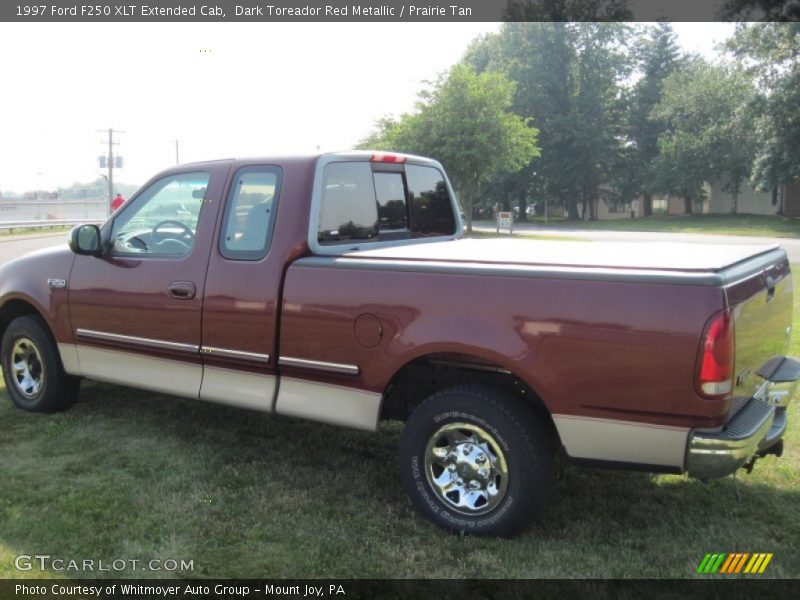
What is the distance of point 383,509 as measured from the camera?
162 inches

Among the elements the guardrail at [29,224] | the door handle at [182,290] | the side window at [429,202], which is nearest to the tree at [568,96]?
the guardrail at [29,224]

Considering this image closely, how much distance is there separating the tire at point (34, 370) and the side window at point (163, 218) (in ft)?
3.36

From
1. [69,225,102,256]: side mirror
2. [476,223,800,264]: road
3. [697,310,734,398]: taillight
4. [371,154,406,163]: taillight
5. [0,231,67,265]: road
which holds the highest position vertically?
[371,154,406,163]: taillight

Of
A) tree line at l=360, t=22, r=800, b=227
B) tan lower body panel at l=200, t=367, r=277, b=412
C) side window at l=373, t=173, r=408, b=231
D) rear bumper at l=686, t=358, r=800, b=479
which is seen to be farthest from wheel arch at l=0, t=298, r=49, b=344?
tree line at l=360, t=22, r=800, b=227

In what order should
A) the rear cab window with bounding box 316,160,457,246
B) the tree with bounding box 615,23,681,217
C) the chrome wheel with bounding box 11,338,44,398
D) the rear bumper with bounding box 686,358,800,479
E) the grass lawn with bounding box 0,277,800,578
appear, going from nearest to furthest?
the rear bumper with bounding box 686,358,800,479, the grass lawn with bounding box 0,277,800,578, the rear cab window with bounding box 316,160,457,246, the chrome wheel with bounding box 11,338,44,398, the tree with bounding box 615,23,681,217

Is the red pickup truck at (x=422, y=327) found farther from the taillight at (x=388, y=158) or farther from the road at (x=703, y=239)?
the road at (x=703, y=239)

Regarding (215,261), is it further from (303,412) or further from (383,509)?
(383,509)

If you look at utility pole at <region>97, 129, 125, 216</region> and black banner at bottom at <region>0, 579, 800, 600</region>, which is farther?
utility pole at <region>97, 129, 125, 216</region>

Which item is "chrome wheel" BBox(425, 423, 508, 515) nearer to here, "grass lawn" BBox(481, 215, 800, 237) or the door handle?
the door handle

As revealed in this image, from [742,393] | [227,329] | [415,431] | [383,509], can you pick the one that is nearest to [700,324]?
[742,393]

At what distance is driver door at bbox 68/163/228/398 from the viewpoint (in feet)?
15.5

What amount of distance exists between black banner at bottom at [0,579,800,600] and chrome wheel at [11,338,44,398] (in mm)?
2632

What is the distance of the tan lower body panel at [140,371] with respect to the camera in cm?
478

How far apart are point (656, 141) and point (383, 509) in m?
55.8
